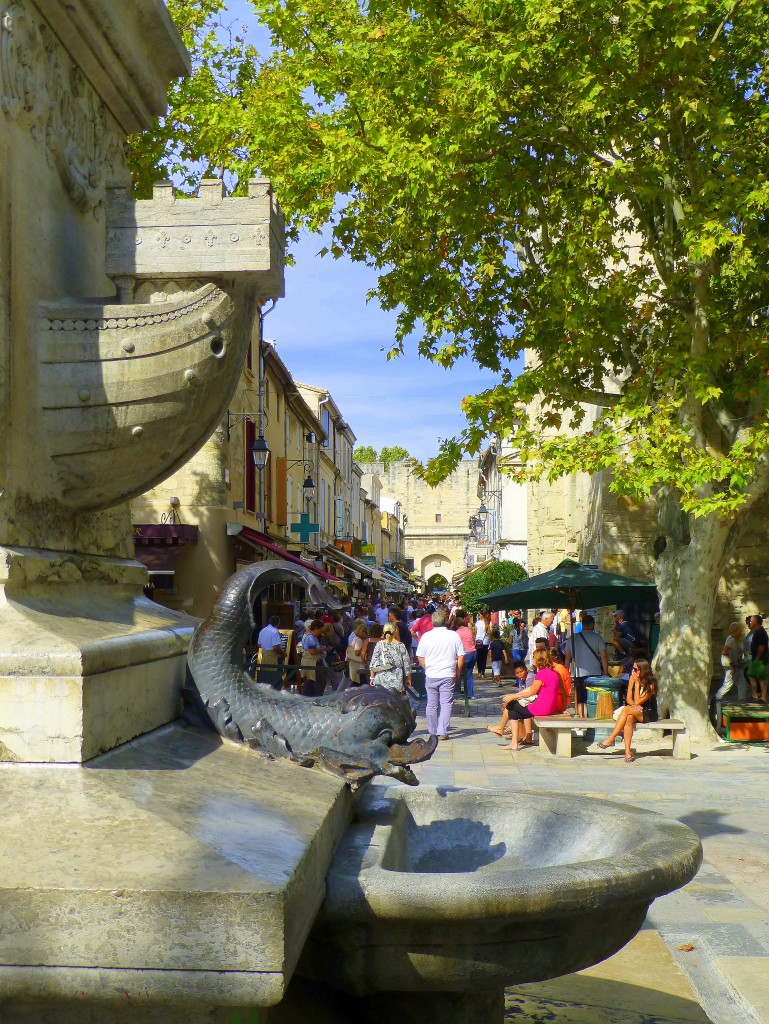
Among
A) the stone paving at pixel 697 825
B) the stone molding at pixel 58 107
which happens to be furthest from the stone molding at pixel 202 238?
the stone paving at pixel 697 825

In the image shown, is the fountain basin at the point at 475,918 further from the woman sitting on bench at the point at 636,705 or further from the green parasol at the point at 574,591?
the green parasol at the point at 574,591

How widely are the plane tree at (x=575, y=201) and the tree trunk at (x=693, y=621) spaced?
27mm

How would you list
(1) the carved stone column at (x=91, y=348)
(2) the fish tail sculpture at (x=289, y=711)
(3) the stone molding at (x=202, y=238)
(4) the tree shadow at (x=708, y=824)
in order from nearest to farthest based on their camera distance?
(1) the carved stone column at (x=91, y=348) → (2) the fish tail sculpture at (x=289, y=711) → (3) the stone molding at (x=202, y=238) → (4) the tree shadow at (x=708, y=824)

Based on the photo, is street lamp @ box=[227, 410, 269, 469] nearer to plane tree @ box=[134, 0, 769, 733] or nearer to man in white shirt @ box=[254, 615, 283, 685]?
man in white shirt @ box=[254, 615, 283, 685]

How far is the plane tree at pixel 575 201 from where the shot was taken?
420 inches

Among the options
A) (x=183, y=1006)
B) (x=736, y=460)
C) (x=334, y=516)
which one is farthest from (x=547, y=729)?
(x=334, y=516)

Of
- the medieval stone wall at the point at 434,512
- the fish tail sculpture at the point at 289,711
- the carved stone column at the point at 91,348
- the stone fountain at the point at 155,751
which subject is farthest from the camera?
the medieval stone wall at the point at 434,512

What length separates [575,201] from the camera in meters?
12.0

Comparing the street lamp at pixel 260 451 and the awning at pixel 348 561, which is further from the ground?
the street lamp at pixel 260 451

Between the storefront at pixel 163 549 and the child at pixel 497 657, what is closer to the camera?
the storefront at pixel 163 549

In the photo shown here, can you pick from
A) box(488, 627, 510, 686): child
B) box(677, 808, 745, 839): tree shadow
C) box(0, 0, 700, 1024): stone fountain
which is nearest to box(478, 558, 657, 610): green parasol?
box(677, 808, 745, 839): tree shadow

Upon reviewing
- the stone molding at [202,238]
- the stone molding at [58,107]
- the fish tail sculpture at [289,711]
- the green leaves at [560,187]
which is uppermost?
the green leaves at [560,187]

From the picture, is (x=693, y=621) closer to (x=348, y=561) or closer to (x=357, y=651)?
(x=357, y=651)

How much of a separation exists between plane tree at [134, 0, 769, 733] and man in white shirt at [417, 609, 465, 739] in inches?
80.6
